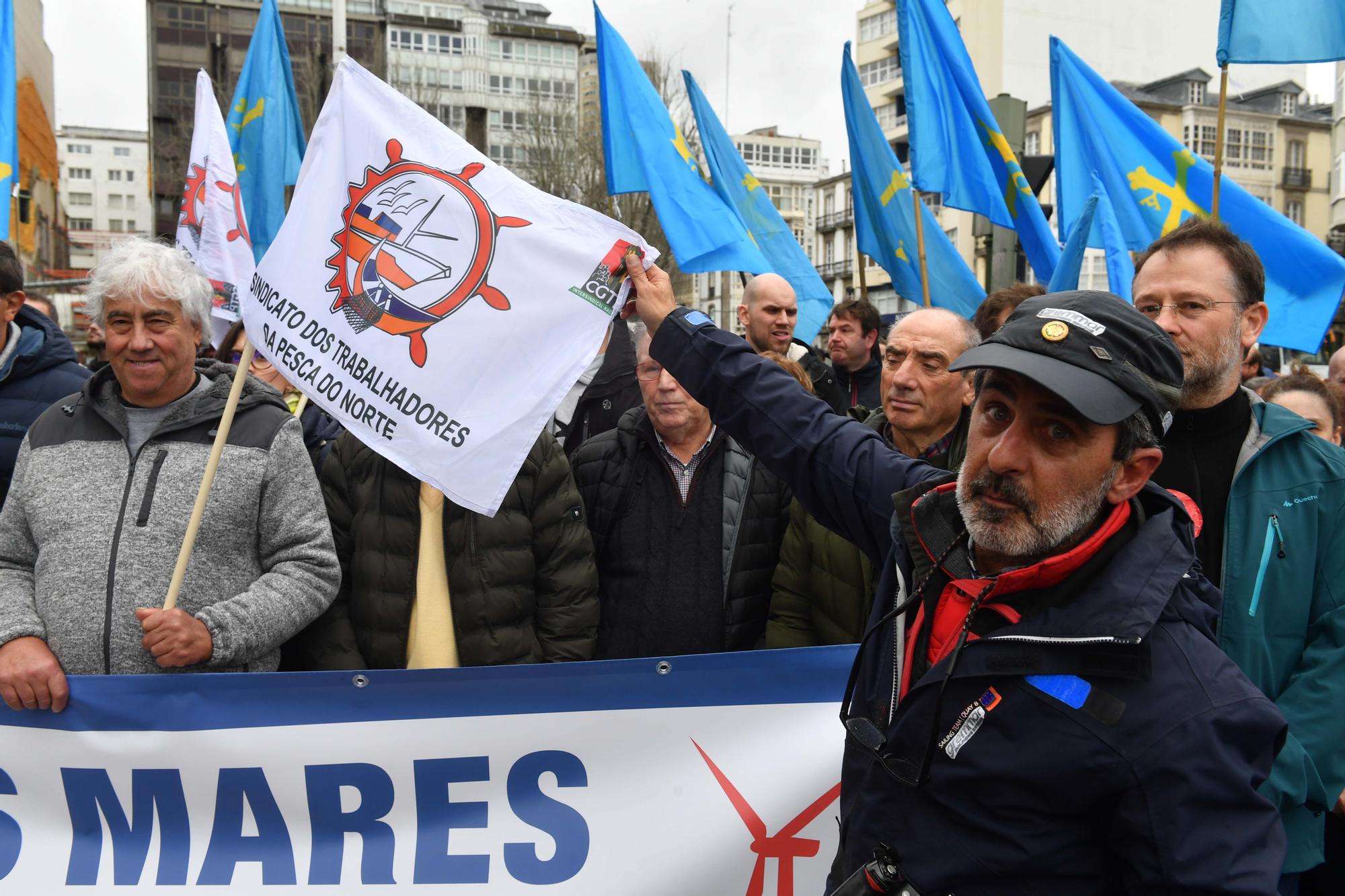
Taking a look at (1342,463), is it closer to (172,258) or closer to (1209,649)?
(1209,649)

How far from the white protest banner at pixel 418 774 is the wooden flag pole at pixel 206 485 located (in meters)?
0.27

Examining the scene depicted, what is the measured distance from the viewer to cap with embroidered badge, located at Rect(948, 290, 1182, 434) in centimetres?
166

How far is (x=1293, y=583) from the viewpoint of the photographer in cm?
254

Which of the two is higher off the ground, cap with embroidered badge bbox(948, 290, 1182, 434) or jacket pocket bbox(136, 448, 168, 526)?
cap with embroidered badge bbox(948, 290, 1182, 434)

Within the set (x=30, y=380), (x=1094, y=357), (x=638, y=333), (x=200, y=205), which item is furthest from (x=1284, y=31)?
(x=200, y=205)

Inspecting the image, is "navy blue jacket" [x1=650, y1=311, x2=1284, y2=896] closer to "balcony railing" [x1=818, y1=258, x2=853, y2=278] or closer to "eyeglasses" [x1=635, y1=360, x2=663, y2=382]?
"eyeglasses" [x1=635, y1=360, x2=663, y2=382]

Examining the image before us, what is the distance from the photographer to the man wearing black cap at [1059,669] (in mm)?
1532

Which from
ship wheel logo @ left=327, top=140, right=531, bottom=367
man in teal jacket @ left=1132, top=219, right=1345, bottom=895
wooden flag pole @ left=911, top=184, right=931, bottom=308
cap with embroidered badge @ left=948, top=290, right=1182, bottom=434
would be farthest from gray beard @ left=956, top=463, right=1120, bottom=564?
wooden flag pole @ left=911, top=184, right=931, bottom=308

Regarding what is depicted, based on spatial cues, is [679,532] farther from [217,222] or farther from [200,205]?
[200,205]

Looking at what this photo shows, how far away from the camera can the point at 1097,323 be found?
1.71m

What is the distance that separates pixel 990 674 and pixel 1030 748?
116 millimetres

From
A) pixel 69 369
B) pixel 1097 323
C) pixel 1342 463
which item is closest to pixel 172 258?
pixel 69 369

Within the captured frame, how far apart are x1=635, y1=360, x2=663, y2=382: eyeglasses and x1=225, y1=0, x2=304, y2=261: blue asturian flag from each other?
455cm

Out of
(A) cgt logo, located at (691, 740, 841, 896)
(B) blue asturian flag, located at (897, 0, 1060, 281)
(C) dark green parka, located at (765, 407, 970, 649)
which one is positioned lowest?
(A) cgt logo, located at (691, 740, 841, 896)
